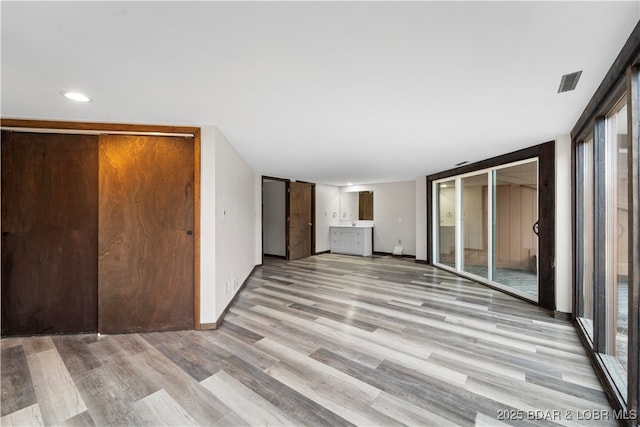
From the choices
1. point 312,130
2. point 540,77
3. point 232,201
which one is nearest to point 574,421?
point 540,77

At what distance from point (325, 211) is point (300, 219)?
116cm

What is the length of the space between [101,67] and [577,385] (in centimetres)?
374

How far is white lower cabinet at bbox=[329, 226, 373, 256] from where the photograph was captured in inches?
292

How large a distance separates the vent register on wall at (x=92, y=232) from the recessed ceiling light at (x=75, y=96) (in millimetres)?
588

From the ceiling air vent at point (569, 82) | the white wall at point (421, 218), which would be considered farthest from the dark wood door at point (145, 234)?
the white wall at point (421, 218)

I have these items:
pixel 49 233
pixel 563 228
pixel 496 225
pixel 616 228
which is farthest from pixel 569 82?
pixel 49 233

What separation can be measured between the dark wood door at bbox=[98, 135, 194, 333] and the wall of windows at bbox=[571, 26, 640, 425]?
3.26 m

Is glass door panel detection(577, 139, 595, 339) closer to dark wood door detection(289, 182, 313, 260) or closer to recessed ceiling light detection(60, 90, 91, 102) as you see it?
recessed ceiling light detection(60, 90, 91, 102)

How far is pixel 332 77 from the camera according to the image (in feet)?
5.57

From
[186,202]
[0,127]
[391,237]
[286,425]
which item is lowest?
[286,425]

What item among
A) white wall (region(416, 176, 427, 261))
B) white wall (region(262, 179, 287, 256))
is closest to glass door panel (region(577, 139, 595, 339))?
white wall (region(416, 176, 427, 261))

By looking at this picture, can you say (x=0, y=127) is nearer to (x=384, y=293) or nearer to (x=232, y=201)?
(x=232, y=201)

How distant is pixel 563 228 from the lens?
2975 mm

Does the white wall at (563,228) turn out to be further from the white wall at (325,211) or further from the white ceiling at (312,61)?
the white wall at (325,211)
